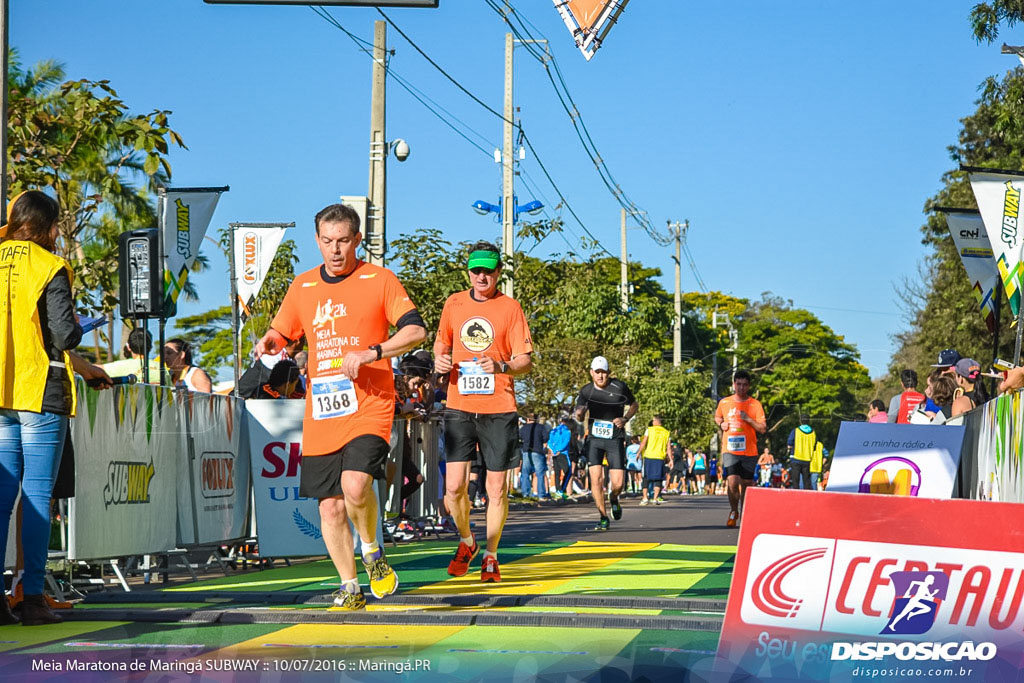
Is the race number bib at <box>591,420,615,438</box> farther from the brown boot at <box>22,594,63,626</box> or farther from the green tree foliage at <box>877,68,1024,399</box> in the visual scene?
the green tree foliage at <box>877,68,1024,399</box>

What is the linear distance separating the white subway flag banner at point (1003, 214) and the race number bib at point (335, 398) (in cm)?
797

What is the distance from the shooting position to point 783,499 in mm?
4723

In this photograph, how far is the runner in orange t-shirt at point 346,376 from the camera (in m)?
7.01

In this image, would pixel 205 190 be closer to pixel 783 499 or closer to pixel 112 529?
pixel 112 529

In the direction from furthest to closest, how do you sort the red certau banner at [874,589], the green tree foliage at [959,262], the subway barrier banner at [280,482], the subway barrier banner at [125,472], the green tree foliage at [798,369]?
1. the green tree foliage at [798,369]
2. the green tree foliage at [959,262]
3. the subway barrier banner at [280,482]
4. the subway barrier banner at [125,472]
5. the red certau banner at [874,589]

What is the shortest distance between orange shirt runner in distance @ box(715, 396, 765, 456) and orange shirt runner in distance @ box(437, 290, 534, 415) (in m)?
7.47

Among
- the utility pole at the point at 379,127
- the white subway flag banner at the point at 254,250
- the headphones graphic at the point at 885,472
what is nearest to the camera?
the headphones graphic at the point at 885,472

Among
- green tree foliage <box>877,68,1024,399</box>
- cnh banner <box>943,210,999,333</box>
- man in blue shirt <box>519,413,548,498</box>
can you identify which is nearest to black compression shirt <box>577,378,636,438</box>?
cnh banner <box>943,210,999,333</box>

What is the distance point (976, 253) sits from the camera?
1554 cm

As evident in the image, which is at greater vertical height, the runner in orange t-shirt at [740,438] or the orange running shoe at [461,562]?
the runner in orange t-shirt at [740,438]

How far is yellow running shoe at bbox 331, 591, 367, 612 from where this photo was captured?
696cm

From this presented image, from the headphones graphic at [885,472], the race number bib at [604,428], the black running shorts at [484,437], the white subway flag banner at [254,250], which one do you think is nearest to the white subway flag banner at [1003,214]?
the headphones graphic at [885,472]

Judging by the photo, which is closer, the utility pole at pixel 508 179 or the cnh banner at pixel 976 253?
the cnh banner at pixel 976 253

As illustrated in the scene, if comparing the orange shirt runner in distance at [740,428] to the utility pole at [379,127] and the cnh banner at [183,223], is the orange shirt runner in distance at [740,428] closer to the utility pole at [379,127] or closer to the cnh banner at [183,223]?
the utility pole at [379,127]
